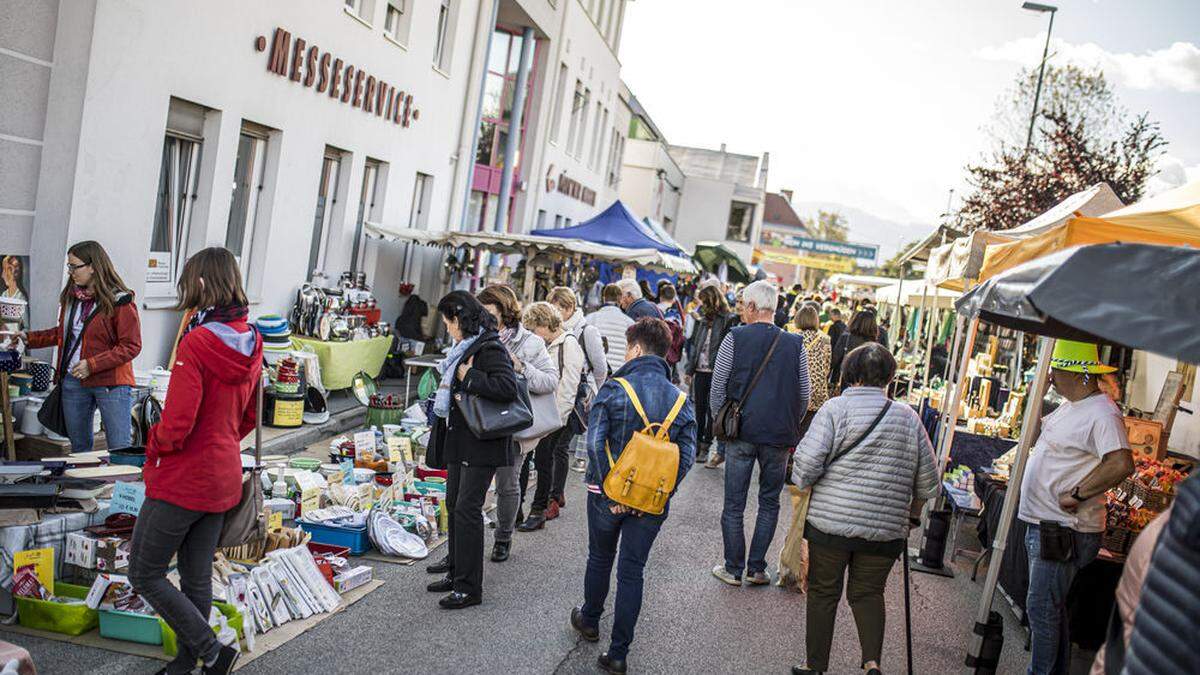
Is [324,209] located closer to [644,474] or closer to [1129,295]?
[644,474]

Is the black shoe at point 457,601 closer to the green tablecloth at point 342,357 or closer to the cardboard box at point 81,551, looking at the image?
the cardboard box at point 81,551

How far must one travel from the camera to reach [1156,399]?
9672 millimetres

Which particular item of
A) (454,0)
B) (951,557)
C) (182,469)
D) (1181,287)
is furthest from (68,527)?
(454,0)

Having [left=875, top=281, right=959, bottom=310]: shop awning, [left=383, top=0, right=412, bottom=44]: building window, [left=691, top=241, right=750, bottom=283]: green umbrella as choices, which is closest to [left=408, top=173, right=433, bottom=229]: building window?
[left=383, top=0, right=412, bottom=44]: building window

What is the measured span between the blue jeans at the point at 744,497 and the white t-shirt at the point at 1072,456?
6.49 feet

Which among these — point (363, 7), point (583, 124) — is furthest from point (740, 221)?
point (363, 7)

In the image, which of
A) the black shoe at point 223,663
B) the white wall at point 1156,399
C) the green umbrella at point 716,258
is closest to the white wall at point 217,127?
the black shoe at point 223,663

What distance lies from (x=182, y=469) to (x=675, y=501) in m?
6.10

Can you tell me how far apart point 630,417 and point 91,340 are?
154 inches

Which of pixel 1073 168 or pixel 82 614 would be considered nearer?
pixel 82 614

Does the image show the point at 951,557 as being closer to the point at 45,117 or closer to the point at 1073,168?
the point at 45,117

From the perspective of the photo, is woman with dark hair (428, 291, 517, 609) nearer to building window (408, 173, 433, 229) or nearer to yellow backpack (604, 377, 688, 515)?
yellow backpack (604, 377, 688, 515)

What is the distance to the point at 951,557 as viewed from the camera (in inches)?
337

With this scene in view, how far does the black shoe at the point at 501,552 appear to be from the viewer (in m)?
6.90
